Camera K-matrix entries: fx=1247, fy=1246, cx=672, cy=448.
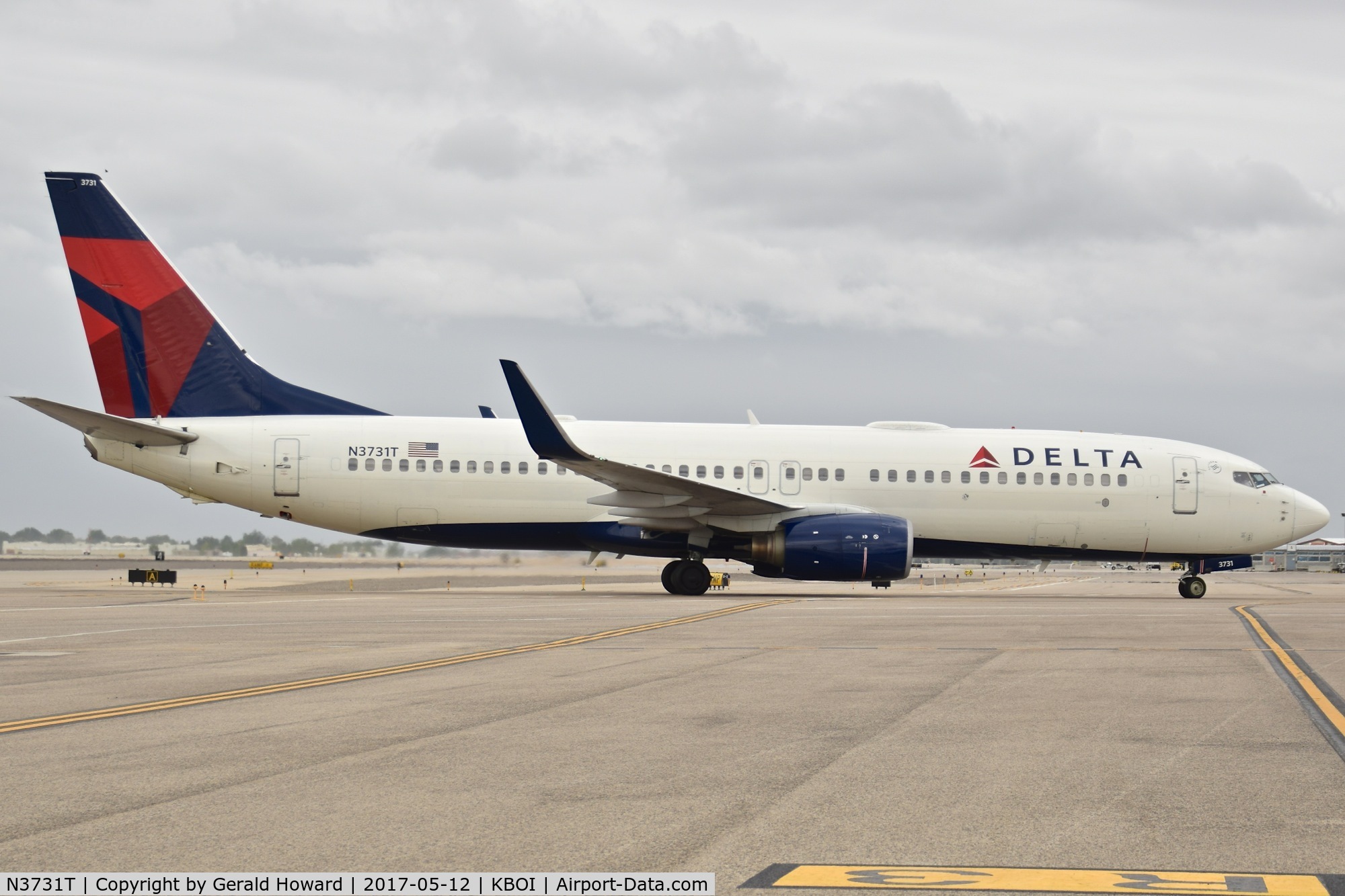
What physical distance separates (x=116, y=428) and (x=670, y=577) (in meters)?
13.5

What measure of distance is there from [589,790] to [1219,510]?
1118 inches

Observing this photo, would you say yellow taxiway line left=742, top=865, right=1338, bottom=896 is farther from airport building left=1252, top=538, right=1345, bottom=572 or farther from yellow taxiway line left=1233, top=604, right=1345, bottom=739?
airport building left=1252, top=538, right=1345, bottom=572

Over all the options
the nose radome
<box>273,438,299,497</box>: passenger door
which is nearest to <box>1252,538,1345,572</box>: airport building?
the nose radome

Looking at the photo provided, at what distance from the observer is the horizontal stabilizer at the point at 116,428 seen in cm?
2819

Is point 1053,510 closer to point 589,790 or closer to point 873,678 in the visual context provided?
point 873,678

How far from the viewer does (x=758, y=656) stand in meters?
14.6

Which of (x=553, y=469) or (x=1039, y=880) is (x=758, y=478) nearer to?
(x=553, y=469)

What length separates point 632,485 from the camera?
28.2 meters

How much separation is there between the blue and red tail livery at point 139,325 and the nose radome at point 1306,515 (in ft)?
84.7

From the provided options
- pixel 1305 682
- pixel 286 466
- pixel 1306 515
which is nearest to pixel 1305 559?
pixel 1306 515

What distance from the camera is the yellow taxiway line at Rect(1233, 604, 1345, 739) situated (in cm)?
936

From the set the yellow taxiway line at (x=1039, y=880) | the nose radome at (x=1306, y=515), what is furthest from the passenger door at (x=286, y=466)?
the yellow taxiway line at (x=1039, y=880)

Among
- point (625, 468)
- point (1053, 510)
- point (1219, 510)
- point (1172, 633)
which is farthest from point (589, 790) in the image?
point (1219, 510)

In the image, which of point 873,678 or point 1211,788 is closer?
point 1211,788
